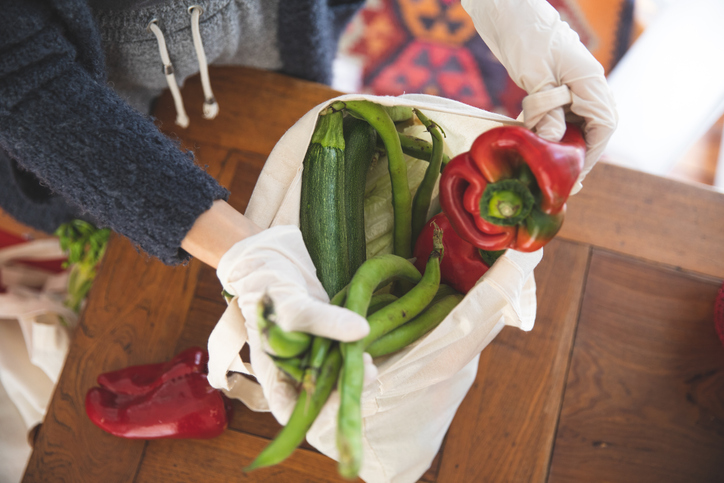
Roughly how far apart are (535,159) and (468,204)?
73mm

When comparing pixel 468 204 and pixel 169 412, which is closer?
pixel 468 204

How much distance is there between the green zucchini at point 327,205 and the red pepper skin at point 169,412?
0.76 ft

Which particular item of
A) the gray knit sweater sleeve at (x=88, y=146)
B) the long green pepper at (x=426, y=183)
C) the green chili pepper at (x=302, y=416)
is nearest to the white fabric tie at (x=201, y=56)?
the gray knit sweater sleeve at (x=88, y=146)

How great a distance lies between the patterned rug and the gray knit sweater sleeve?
3.01 feet

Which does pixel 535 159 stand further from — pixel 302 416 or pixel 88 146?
pixel 88 146

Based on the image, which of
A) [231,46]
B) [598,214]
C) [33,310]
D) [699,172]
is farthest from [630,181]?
[33,310]

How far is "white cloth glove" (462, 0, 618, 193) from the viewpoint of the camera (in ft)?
1.38

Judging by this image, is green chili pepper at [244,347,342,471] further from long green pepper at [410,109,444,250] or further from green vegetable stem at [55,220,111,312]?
green vegetable stem at [55,220,111,312]

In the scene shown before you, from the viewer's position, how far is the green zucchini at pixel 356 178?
0.52 m

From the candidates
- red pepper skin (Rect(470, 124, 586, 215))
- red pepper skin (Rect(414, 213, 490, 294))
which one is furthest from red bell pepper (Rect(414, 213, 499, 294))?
red pepper skin (Rect(470, 124, 586, 215))

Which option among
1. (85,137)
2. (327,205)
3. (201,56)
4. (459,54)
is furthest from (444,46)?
(85,137)

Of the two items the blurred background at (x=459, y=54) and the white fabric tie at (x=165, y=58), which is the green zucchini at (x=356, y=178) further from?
the blurred background at (x=459, y=54)

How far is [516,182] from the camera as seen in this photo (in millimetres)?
388

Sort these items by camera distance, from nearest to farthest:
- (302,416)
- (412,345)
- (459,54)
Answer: (302,416), (412,345), (459,54)
